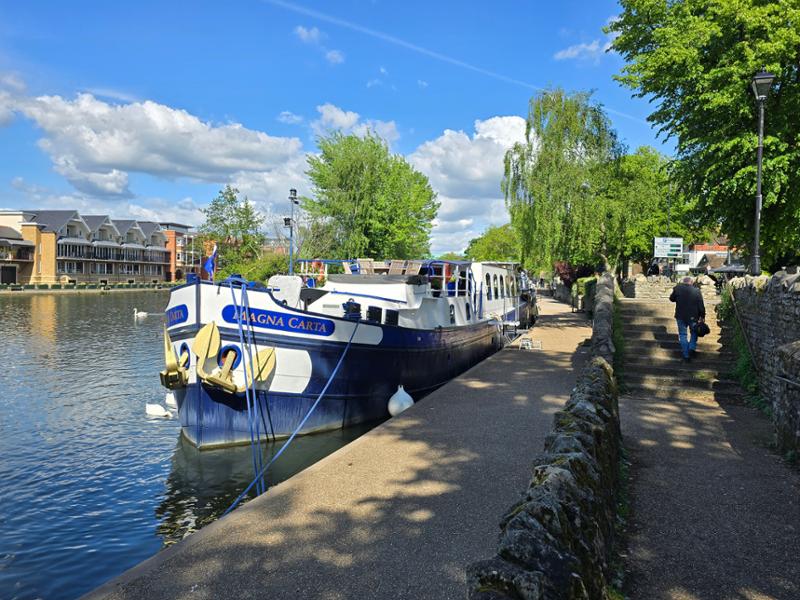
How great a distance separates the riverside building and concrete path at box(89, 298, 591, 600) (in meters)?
83.4

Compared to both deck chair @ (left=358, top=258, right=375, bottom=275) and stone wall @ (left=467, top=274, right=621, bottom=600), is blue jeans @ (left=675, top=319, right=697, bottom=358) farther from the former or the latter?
deck chair @ (left=358, top=258, right=375, bottom=275)

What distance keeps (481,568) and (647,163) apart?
57.4 m

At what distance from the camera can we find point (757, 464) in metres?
6.84

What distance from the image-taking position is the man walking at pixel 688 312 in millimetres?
11148

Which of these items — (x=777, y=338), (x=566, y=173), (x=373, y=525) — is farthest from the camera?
(x=566, y=173)

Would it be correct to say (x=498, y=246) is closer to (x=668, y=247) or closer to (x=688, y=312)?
(x=668, y=247)

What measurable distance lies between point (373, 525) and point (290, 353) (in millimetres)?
5722

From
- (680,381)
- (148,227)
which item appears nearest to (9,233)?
(148,227)

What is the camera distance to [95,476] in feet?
32.6

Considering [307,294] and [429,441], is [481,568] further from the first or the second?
[307,294]

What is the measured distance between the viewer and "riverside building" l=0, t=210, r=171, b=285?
77.7 metres

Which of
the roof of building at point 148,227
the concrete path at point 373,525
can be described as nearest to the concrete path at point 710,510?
the concrete path at point 373,525

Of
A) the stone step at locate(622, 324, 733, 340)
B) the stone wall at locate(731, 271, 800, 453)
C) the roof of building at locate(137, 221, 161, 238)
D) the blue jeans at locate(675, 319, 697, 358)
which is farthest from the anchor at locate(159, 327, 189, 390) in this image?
the roof of building at locate(137, 221, 161, 238)

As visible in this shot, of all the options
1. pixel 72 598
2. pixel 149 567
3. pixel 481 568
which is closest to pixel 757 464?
pixel 481 568
